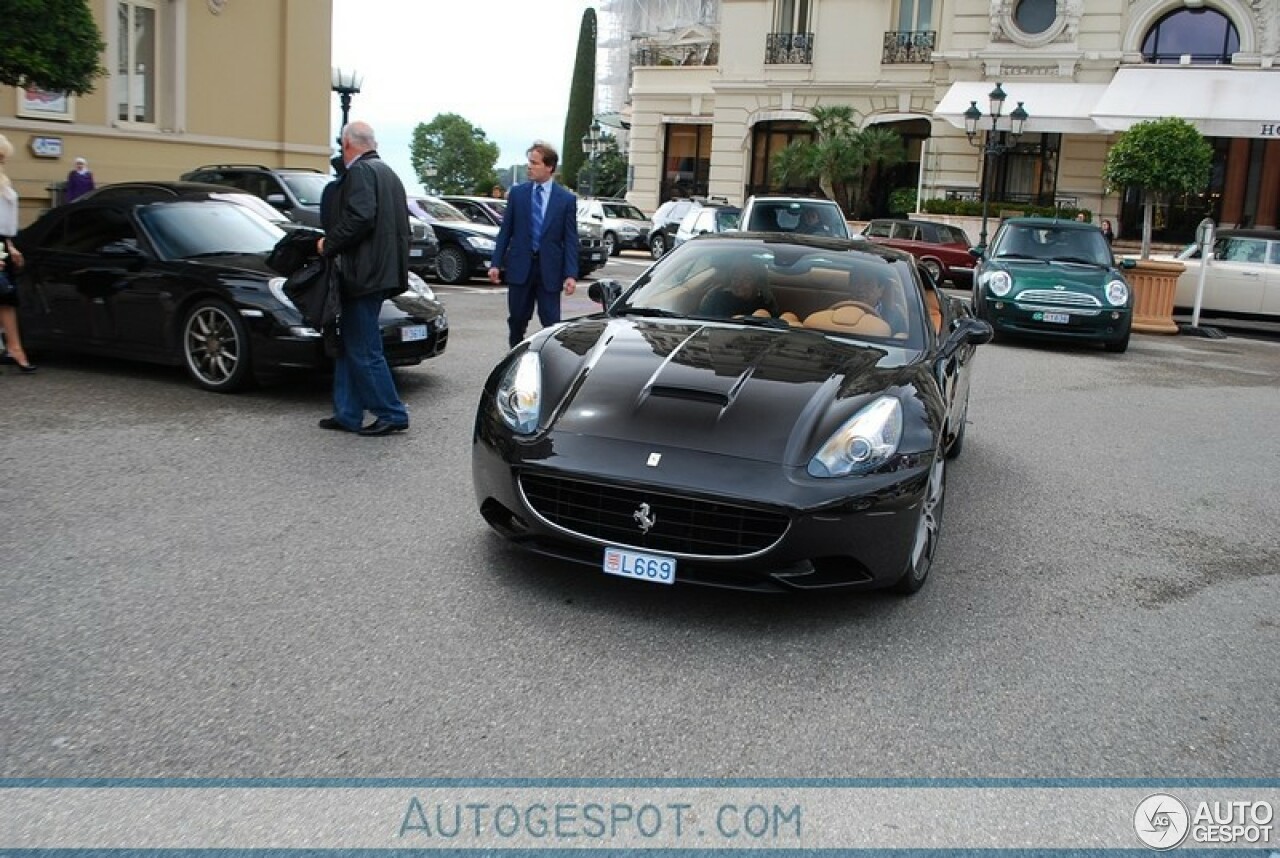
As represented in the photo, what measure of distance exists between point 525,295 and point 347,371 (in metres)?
1.78

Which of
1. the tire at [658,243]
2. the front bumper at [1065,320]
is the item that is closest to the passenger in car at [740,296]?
the front bumper at [1065,320]

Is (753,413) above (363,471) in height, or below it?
above

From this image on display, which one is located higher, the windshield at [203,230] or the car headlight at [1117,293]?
the windshield at [203,230]

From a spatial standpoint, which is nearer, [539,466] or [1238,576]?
[539,466]

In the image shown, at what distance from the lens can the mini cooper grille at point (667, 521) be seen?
4.20 m

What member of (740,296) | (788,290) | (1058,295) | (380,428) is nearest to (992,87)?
(1058,295)

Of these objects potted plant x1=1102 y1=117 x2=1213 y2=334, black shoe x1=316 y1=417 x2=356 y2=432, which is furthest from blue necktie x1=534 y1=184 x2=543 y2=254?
potted plant x1=1102 y1=117 x2=1213 y2=334

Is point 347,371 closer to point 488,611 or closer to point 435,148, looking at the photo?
point 488,611

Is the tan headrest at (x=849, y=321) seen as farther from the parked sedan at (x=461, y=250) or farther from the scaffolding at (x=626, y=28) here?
the scaffolding at (x=626, y=28)

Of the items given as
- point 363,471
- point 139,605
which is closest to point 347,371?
point 363,471

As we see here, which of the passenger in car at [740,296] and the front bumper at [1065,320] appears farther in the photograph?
the front bumper at [1065,320]

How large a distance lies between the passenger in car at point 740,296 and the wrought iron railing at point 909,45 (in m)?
34.8

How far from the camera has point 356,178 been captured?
22.6ft

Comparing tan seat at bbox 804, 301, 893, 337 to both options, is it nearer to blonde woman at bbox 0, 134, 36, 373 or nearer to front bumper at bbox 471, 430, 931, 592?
front bumper at bbox 471, 430, 931, 592
